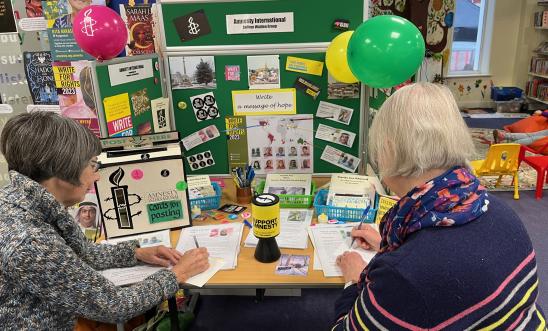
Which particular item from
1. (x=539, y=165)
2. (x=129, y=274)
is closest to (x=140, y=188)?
(x=129, y=274)

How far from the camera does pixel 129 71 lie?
1.92m

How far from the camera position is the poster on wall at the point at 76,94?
185 centimetres

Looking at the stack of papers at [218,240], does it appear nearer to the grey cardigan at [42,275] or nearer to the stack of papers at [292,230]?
the stack of papers at [292,230]

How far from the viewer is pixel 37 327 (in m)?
1.12

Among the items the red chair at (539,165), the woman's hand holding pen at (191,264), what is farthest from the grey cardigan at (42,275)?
the red chair at (539,165)

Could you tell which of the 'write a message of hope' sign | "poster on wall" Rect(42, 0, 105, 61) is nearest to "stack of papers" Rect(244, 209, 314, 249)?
the 'write a message of hope' sign

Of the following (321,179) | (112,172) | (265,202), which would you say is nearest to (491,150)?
(321,179)

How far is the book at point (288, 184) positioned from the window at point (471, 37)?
20.3 ft

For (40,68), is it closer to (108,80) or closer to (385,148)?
(108,80)

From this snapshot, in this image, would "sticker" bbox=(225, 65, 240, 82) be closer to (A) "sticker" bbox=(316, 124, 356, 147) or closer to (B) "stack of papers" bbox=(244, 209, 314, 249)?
(A) "sticker" bbox=(316, 124, 356, 147)

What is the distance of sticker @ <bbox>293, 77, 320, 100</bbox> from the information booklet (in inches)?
16.3

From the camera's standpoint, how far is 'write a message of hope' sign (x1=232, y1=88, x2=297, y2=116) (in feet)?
6.88

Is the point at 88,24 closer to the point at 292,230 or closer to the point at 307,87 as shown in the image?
the point at 307,87

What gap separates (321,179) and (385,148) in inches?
45.3
